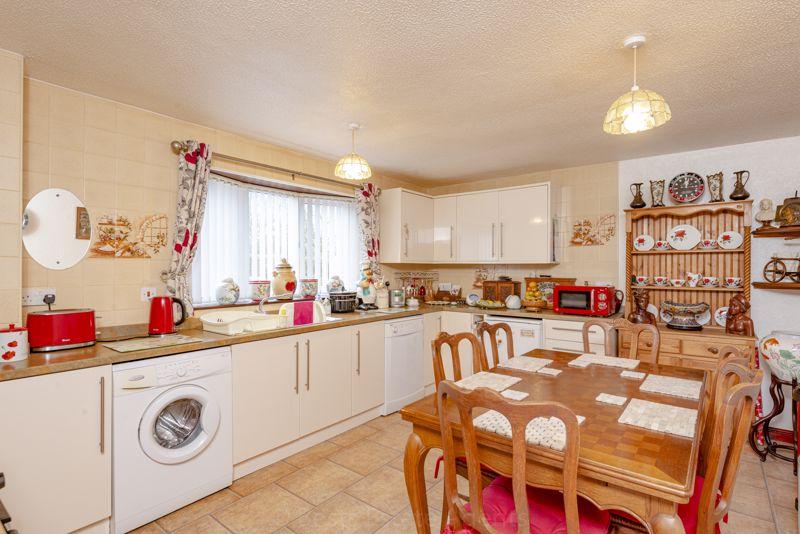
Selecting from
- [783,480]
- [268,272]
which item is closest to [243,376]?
[268,272]

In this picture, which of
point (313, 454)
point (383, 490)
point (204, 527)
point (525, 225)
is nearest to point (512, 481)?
point (383, 490)

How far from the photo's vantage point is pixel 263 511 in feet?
7.30

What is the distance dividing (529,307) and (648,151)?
1.75 meters

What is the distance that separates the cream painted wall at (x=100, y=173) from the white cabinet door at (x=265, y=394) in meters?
0.80

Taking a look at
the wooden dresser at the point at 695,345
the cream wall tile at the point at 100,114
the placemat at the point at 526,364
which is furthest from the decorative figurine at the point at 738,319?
the cream wall tile at the point at 100,114

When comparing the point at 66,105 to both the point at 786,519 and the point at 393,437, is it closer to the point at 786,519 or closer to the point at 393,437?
the point at 393,437

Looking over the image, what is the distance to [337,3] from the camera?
1.56m

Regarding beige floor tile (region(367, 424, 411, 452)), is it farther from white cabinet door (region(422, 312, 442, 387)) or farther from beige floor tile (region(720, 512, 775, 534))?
beige floor tile (region(720, 512, 775, 534))

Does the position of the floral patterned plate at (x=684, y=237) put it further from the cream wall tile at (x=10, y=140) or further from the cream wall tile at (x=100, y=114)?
the cream wall tile at (x=10, y=140)

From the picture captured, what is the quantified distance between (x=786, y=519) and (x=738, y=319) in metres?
1.43

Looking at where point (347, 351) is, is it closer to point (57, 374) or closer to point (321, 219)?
point (321, 219)

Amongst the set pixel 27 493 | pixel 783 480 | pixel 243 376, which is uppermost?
pixel 243 376

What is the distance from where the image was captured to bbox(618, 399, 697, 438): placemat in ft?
4.50

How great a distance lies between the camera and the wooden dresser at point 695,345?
2992 mm
